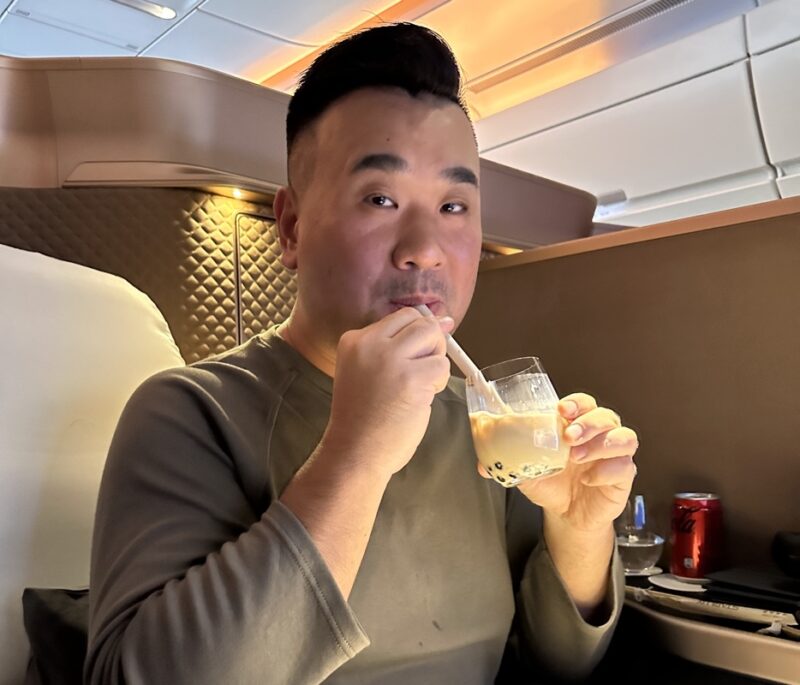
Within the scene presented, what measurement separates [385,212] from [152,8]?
274 cm

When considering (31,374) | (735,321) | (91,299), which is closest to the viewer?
(31,374)

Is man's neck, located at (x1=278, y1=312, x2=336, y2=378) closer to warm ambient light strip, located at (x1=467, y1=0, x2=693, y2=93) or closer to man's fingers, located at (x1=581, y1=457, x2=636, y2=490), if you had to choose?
man's fingers, located at (x1=581, y1=457, x2=636, y2=490)

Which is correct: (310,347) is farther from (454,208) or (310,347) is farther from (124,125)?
(124,125)

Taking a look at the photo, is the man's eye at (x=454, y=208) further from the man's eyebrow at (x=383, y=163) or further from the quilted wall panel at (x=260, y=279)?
the quilted wall panel at (x=260, y=279)

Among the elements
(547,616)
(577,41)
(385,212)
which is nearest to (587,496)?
(547,616)

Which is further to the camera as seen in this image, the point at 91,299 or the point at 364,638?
the point at 91,299

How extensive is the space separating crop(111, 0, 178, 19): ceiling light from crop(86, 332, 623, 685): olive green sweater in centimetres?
264

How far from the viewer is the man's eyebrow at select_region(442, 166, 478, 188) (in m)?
0.93

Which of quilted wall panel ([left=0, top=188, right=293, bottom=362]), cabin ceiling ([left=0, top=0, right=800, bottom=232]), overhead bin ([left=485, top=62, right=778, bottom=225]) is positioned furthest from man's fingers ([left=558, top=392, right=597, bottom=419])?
overhead bin ([left=485, top=62, right=778, bottom=225])

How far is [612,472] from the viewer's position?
86 centimetres

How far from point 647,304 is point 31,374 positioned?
101 centimetres

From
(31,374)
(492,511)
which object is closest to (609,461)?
(492,511)

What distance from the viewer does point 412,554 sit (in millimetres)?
894

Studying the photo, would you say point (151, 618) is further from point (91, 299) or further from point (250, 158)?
point (250, 158)
